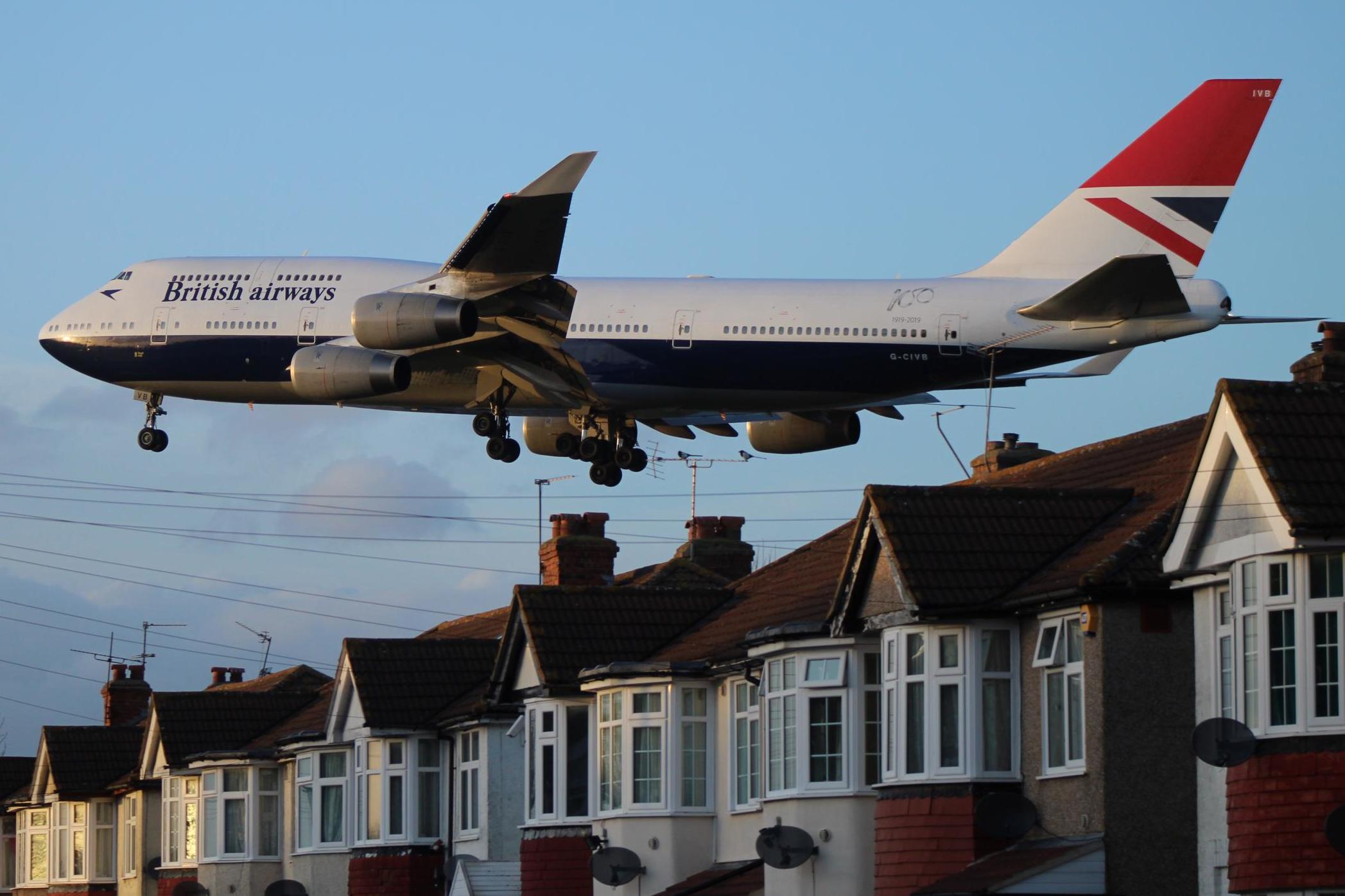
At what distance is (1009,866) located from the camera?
28.4 metres

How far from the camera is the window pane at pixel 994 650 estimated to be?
3017cm

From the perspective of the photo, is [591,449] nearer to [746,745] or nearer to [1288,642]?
[746,745]

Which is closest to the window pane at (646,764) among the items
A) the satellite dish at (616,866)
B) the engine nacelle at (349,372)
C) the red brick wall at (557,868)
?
the satellite dish at (616,866)

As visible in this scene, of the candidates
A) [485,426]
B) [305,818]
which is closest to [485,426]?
[485,426]

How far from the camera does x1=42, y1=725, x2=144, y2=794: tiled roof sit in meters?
69.6

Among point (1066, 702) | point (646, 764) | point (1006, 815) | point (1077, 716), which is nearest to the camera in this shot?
point (1077, 716)

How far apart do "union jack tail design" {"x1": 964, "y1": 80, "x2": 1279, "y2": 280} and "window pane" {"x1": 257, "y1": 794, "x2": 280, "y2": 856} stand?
72.2ft

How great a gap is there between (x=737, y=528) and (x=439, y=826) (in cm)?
930

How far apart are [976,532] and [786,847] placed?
18.0 ft

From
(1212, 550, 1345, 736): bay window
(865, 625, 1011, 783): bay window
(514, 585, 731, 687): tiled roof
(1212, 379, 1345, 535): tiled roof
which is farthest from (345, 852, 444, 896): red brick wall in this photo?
(1212, 379, 1345, 535): tiled roof

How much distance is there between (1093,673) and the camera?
27719 mm

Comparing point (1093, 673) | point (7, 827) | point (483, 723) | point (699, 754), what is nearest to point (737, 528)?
point (483, 723)

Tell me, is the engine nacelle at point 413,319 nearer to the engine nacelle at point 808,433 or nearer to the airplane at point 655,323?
the airplane at point 655,323

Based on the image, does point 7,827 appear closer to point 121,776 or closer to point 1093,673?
point 121,776
